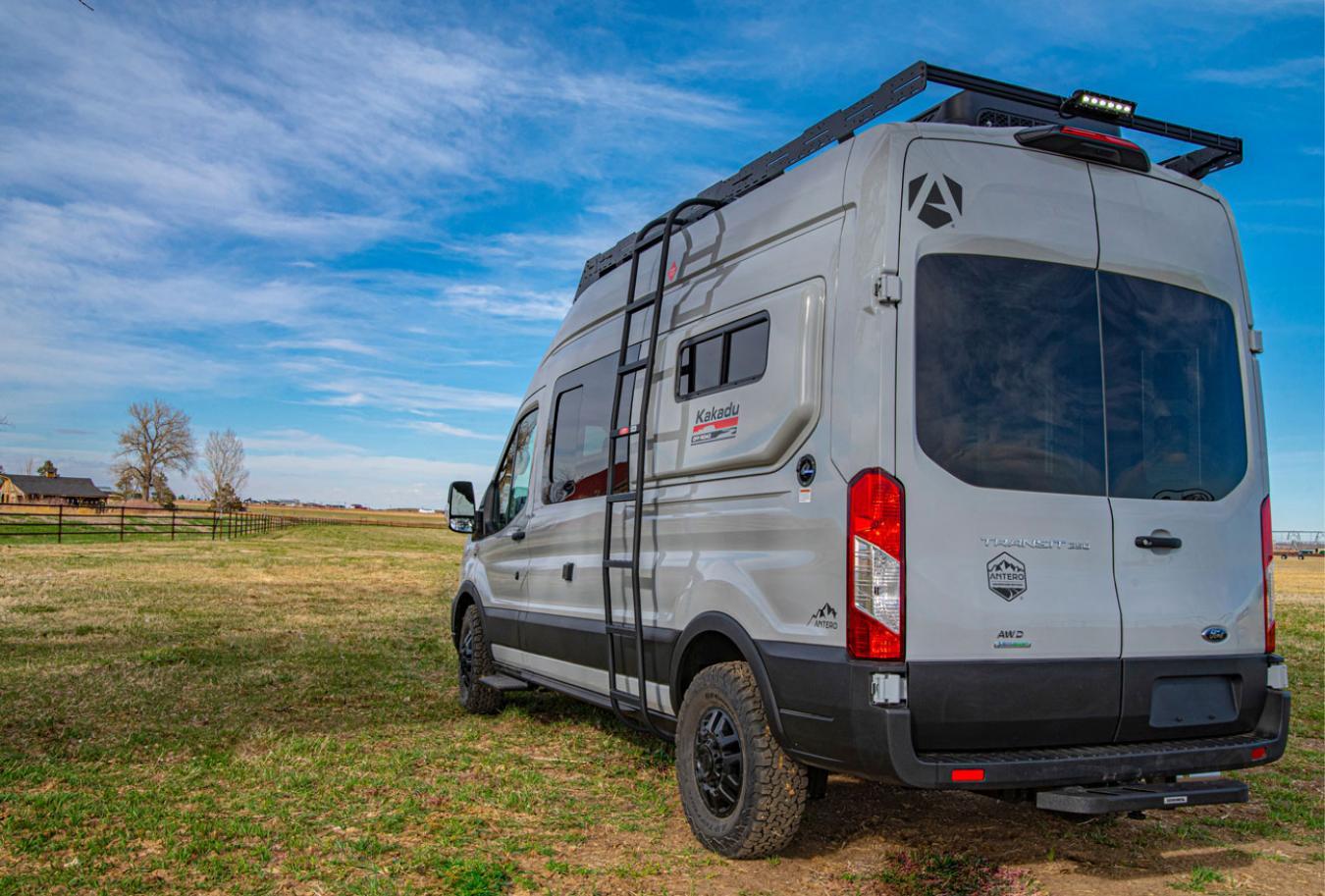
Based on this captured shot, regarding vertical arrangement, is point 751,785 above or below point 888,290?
below

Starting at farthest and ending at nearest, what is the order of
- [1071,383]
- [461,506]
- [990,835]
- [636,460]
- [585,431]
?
[461,506], [585,431], [636,460], [990,835], [1071,383]

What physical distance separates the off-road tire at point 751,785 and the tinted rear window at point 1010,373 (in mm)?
1331

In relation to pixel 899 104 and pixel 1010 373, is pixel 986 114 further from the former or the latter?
pixel 1010 373

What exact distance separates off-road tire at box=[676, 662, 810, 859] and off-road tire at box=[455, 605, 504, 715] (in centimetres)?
342

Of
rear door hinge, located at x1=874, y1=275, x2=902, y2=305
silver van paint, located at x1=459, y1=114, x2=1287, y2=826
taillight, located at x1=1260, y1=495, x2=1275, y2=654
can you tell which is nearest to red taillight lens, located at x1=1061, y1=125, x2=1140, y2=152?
silver van paint, located at x1=459, y1=114, x2=1287, y2=826

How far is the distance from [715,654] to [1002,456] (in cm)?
161

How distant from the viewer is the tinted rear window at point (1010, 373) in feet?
13.1

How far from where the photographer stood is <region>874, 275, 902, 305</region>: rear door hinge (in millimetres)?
3982

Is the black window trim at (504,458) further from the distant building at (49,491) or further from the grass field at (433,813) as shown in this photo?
the distant building at (49,491)

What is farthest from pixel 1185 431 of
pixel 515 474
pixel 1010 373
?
pixel 515 474

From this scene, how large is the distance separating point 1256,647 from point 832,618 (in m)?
2.00

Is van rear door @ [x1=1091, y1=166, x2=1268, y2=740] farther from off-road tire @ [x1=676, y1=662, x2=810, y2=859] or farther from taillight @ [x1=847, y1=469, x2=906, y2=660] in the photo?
off-road tire @ [x1=676, y1=662, x2=810, y2=859]

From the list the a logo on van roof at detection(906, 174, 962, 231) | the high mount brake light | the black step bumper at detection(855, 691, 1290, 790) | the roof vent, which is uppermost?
the roof vent

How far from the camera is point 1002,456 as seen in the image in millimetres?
4051
